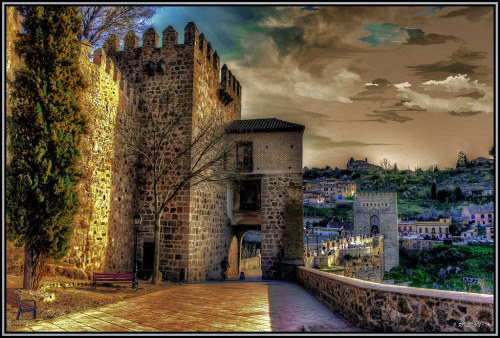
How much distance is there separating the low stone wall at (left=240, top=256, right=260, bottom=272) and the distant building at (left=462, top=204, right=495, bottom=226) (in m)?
72.0

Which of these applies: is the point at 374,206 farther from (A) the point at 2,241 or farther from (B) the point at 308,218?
(A) the point at 2,241

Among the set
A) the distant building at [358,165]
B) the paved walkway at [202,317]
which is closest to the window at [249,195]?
the paved walkway at [202,317]

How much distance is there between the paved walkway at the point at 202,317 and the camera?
5613 millimetres

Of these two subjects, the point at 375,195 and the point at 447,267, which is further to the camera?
the point at 375,195

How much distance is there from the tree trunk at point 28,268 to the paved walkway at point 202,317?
1.82m

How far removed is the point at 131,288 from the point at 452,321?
8450 millimetres

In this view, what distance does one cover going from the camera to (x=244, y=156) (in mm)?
17766

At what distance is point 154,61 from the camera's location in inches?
570

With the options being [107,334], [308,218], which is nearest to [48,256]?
[107,334]

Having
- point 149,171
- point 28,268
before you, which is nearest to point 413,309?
point 28,268

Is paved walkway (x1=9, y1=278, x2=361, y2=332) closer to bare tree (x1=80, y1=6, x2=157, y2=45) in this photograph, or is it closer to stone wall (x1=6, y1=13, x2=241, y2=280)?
stone wall (x1=6, y1=13, x2=241, y2=280)

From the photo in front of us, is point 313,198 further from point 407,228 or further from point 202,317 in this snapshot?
point 202,317

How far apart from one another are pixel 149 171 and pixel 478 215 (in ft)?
291

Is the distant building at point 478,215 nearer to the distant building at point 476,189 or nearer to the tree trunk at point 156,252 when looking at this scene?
the distant building at point 476,189
